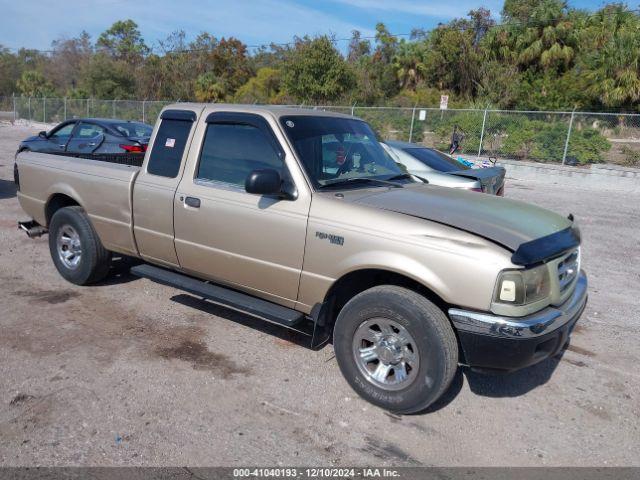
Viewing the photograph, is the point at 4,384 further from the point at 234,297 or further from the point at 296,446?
the point at 296,446

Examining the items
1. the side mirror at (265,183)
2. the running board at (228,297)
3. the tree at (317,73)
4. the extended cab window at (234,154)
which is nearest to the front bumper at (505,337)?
the running board at (228,297)

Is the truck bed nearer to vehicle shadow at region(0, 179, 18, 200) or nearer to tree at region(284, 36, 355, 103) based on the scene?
vehicle shadow at region(0, 179, 18, 200)

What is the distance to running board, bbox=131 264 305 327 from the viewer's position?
410 cm

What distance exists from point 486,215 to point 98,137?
10416 millimetres

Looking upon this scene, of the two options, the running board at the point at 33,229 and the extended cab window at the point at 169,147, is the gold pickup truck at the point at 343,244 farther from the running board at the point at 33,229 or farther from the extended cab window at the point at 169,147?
the running board at the point at 33,229

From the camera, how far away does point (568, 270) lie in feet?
12.5

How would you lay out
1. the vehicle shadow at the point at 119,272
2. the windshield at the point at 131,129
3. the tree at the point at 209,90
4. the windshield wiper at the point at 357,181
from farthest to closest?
the tree at the point at 209,90
the windshield at the point at 131,129
the vehicle shadow at the point at 119,272
the windshield wiper at the point at 357,181

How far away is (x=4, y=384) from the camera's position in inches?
150

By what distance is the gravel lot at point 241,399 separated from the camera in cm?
326

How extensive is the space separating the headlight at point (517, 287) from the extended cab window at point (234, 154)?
1.83 meters

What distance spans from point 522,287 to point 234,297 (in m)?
2.24

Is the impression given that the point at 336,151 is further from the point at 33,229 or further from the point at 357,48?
the point at 357,48

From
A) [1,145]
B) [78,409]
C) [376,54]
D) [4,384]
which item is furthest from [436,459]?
[376,54]

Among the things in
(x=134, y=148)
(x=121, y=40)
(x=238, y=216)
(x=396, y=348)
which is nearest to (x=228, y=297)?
(x=238, y=216)
